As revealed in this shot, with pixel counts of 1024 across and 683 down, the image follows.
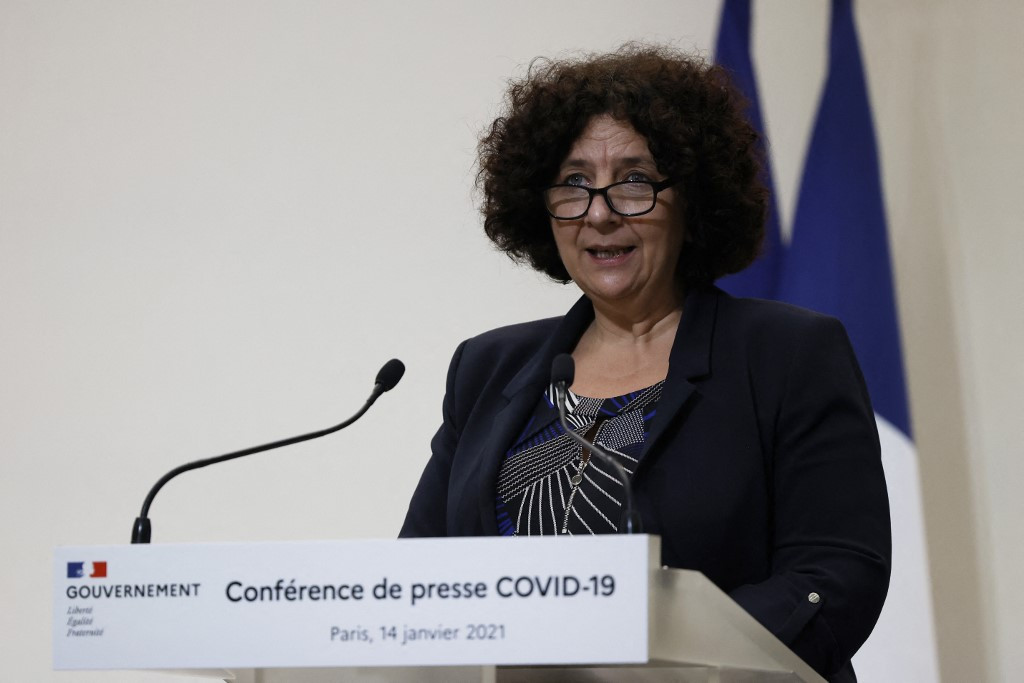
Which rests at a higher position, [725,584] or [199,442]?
[199,442]

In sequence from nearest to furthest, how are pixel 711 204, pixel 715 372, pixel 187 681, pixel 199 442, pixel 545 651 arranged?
1. pixel 545 651
2. pixel 715 372
3. pixel 711 204
4. pixel 187 681
5. pixel 199 442

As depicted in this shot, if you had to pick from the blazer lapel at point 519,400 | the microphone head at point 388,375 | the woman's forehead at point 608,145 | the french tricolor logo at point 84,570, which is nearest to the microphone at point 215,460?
the microphone head at point 388,375

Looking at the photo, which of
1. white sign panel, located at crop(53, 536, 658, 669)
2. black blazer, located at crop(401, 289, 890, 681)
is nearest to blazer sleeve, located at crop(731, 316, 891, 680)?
black blazer, located at crop(401, 289, 890, 681)

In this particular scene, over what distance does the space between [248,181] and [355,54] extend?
481mm

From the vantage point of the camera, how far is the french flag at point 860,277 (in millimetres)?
3035

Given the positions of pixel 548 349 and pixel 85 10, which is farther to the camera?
pixel 85 10

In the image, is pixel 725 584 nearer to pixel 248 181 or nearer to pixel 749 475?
pixel 749 475

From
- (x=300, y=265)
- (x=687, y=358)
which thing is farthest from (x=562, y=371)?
(x=300, y=265)

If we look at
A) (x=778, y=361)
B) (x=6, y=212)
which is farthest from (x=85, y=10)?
(x=778, y=361)

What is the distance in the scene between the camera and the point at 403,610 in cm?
117

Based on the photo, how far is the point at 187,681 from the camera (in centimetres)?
266

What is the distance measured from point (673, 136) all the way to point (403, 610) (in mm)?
1141

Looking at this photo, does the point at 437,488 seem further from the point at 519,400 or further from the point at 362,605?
the point at 362,605

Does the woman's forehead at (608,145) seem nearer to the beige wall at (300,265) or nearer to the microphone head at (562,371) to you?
the microphone head at (562,371)
